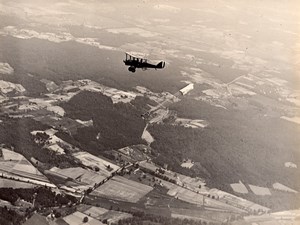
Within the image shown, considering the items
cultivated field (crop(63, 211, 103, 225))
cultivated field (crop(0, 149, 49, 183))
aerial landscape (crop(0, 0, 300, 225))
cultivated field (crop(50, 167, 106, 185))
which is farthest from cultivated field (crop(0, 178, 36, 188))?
cultivated field (crop(63, 211, 103, 225))

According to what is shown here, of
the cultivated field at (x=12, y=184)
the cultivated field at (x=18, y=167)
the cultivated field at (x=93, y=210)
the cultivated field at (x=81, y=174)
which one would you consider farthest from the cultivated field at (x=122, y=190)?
the cultivated field at (x=12, y=184)

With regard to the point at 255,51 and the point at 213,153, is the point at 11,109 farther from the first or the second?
the point at 255,51

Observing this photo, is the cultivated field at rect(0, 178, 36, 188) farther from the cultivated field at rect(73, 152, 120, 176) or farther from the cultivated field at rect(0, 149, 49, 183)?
the cultivated field at rect(73, 152, 120, 176)

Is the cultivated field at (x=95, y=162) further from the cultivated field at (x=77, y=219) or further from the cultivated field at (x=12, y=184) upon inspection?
the cultivated field at (x=77, y=219)

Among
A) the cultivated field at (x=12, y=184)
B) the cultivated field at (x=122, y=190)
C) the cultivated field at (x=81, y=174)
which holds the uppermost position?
the cultivated field at (x=12, y=184)

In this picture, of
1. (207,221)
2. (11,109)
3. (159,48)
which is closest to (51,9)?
(159,48)

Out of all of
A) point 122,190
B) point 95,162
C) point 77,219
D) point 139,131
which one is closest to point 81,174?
point 95,162

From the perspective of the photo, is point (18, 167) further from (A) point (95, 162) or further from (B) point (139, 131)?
(B) point (139, 131)
